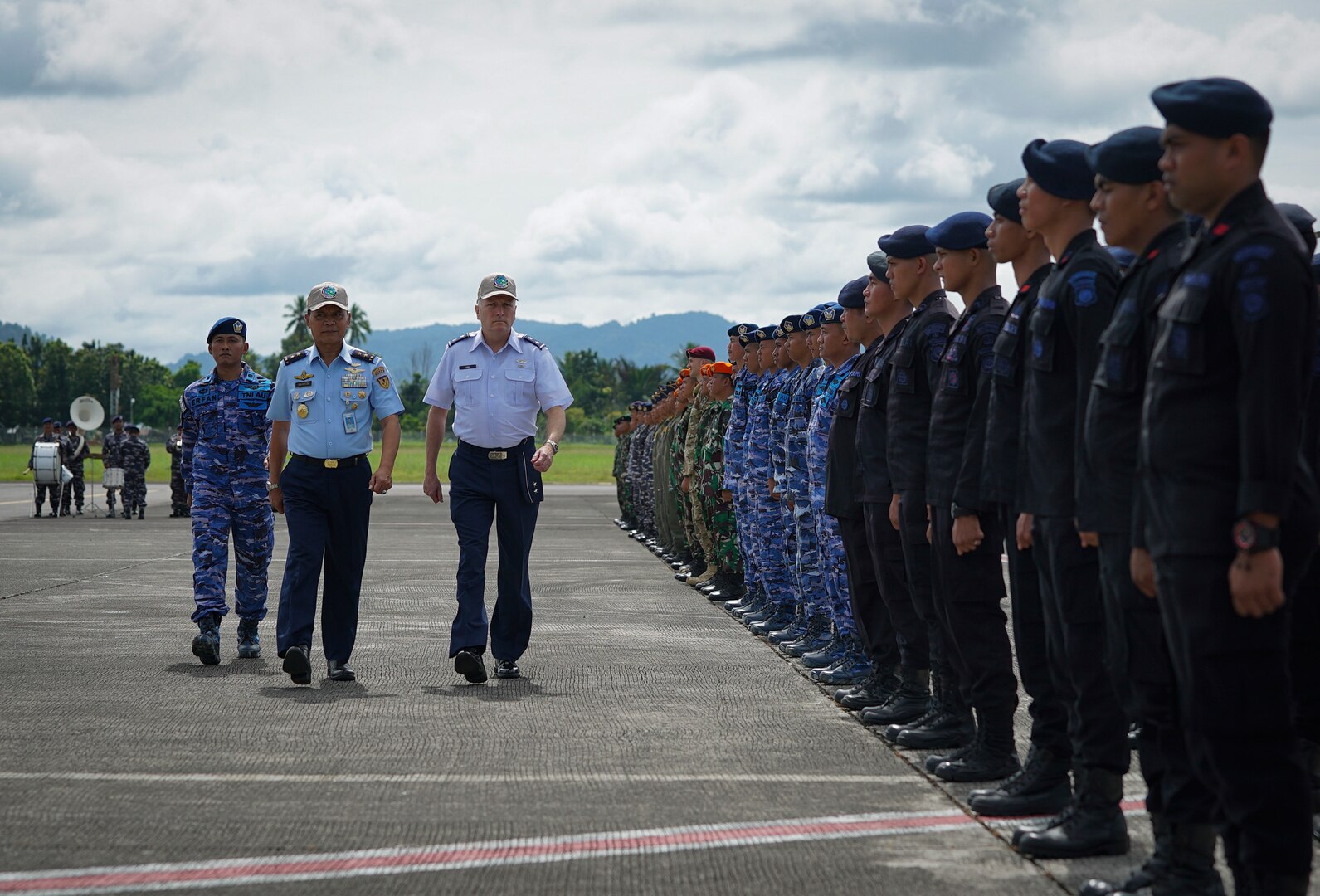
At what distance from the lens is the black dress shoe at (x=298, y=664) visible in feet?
27.5

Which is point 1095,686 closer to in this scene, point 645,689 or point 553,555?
point 645,689

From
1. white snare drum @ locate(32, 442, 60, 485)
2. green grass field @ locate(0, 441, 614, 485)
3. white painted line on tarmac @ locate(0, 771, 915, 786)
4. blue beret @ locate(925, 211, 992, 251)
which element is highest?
blue beret @ locate(925, 211, 992, 251)

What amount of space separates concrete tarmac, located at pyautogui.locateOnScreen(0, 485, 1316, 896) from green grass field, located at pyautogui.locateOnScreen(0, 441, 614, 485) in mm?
24539

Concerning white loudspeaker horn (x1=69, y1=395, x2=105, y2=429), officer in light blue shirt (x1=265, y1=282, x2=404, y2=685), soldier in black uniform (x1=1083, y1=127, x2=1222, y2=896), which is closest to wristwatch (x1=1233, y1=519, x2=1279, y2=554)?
soldier in black uniform (x1=1083, y1=127, x2=1222, y2=896)

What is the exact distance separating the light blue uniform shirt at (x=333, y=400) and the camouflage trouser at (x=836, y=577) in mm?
2607

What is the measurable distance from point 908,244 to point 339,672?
158 inches

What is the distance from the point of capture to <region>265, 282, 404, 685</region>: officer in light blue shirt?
8703mm

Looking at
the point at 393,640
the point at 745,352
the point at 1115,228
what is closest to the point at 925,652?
the point at 1115,228

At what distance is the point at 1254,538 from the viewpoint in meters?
3.57

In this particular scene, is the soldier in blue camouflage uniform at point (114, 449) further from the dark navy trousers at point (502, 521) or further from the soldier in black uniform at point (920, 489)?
the soldier in black uniform at point (920, 489)

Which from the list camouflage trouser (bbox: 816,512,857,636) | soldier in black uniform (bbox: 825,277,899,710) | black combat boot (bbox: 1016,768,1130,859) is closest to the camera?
black combat boot (bbox: 1016,768,1130,859)

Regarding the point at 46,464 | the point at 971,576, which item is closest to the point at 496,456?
the point at 971,576

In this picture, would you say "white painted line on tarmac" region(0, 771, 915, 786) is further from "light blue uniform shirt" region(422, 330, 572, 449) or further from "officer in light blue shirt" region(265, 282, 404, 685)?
"light blue uniform shirt" region(422, 330, 572, 449)

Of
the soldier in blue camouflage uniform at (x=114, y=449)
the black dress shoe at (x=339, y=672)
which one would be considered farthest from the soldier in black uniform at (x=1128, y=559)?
the soldier in blue camouflage uniform at (x=114, y=449)
